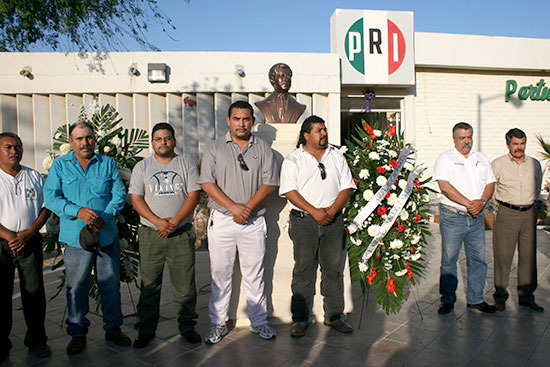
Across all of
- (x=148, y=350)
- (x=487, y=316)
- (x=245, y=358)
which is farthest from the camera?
(x=487, y=316)

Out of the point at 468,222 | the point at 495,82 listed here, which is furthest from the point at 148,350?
the point at 495,82

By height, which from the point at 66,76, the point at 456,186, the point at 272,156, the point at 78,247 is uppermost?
the point at 66,76

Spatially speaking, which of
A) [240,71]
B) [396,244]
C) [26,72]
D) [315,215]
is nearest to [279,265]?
[315,215]

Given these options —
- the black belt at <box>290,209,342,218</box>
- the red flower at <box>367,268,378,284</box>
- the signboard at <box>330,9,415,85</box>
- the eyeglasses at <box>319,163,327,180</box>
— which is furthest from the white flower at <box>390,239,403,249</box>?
the signboard at <box>330,9,415,85</box>

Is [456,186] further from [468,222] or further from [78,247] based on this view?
[78,247]

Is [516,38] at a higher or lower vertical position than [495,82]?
higher

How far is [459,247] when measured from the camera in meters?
4.51

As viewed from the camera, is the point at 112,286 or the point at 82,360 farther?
the point at 112,286

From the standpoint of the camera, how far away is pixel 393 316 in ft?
14.8

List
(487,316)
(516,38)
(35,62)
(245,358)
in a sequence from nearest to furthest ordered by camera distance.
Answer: (245,358) < (487,316) < (35,62) < (516,38)

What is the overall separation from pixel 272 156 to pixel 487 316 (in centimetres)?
284

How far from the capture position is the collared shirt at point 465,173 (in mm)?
4417

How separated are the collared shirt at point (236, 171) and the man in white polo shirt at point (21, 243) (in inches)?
59.3

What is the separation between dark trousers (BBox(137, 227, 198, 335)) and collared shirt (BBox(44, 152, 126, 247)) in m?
0.33
